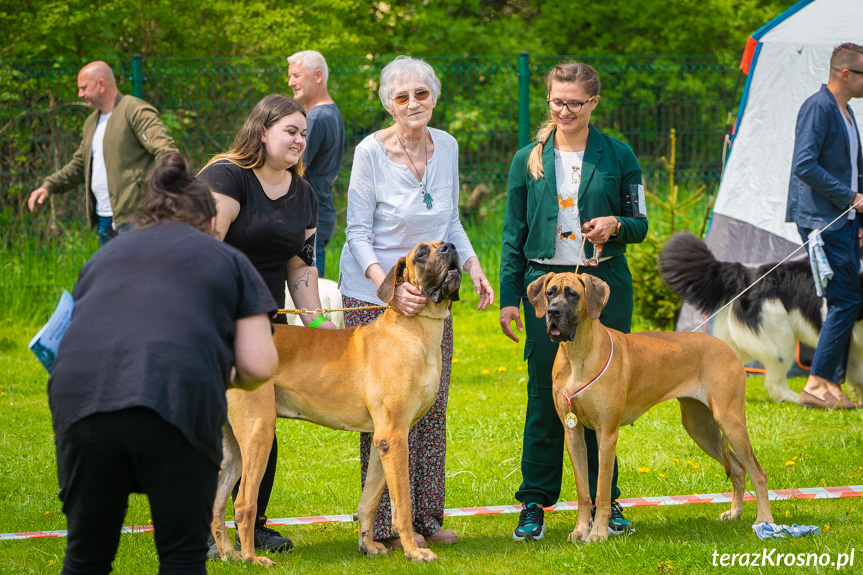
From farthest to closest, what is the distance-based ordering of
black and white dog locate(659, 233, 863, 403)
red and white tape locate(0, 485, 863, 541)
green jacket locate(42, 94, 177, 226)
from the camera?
green jacket locate(42, 94, 177, 226)
black and white dog locate(659, 233, 863, 403)
red and white tape locate(0, 485, 863, 541)

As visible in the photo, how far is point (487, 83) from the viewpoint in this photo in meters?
11.0

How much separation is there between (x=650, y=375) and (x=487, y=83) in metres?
7.18

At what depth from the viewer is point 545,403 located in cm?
459

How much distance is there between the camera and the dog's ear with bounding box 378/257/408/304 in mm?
4156

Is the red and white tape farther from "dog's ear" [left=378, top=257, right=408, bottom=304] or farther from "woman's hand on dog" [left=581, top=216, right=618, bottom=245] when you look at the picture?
"woman's hand on dog" [left=581, top=216, right=618, bottom=245]

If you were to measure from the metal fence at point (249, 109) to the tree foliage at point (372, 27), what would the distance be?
1.80m

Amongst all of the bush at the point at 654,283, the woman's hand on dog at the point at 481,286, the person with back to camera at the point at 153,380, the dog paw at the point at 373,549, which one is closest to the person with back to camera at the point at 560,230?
A: the woman's hand on dog at the point at 481,286

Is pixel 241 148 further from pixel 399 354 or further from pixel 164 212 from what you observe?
pixel 164 212

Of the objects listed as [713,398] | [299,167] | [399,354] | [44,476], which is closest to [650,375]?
[713,398]

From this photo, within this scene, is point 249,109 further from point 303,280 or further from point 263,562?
point 263,562

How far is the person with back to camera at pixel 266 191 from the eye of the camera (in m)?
4.13

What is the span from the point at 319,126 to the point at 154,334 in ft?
17.0

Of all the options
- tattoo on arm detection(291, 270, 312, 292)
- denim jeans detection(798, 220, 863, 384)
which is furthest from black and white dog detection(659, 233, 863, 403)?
tattoo on arm detection(291, 270, 312, 292)

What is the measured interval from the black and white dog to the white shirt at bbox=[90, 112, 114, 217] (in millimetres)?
4883
